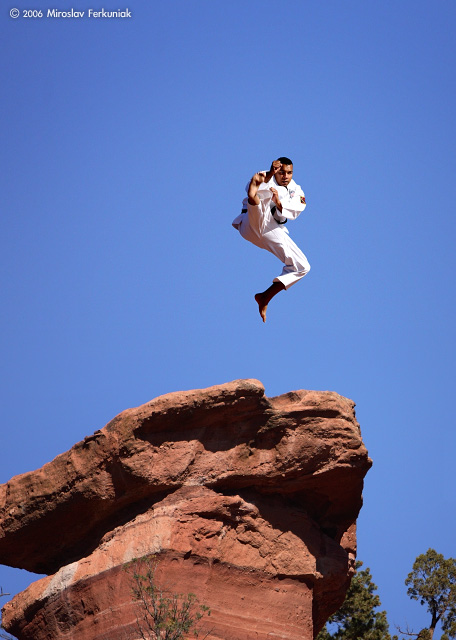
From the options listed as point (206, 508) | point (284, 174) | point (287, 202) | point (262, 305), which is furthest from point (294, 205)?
point (206, 508)

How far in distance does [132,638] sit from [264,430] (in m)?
5.25

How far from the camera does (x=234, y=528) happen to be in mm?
22984

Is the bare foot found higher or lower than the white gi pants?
lower

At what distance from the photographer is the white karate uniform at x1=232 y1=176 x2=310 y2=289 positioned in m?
21.4

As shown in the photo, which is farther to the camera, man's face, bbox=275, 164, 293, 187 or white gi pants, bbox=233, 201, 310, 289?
white gi pants, bbox=233, 201, 310, 289

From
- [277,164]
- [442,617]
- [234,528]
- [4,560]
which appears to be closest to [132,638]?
[234,528]

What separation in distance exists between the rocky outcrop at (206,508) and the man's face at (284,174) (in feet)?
15.2

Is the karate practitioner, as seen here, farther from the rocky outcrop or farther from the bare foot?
the rocky outcrop

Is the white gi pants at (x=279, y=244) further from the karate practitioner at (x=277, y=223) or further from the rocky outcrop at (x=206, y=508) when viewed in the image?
the rocky outcrop at (x=206, y=508)

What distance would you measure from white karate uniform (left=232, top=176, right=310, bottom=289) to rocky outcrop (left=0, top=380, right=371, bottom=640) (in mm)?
2955

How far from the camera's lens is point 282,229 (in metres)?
21.7

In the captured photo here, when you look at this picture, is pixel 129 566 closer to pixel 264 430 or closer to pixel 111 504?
pixel 111 504

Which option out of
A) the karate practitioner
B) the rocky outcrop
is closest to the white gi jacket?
the karate practitioner

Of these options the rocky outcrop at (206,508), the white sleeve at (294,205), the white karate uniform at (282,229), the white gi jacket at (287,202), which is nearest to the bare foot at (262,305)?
the white karate uniform at (282,229)
